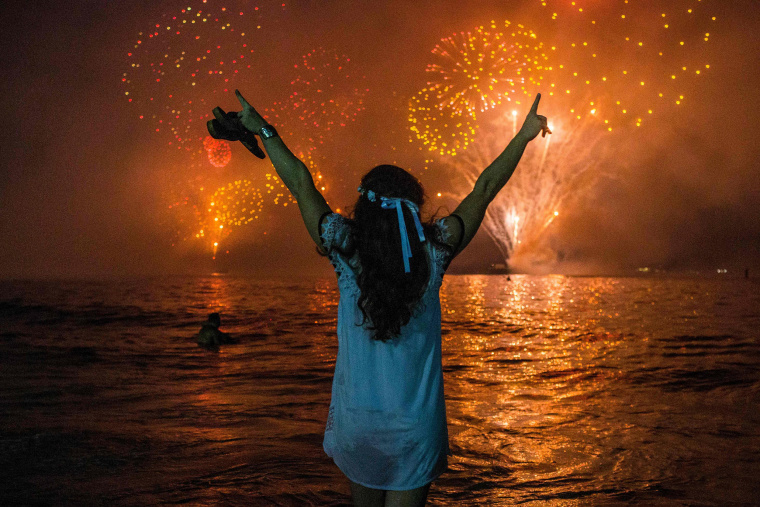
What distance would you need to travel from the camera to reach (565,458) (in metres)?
5.72

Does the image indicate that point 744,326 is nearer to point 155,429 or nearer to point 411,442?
point 155,429

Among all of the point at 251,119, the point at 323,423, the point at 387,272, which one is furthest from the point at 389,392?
the point at 323,423

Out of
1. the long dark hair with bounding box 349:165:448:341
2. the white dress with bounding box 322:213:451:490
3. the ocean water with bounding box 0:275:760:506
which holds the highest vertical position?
the long dark hair with bounding box 349:165:448:341

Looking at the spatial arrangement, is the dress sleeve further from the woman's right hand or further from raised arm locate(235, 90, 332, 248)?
the woman's right hand

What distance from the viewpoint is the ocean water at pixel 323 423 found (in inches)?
194

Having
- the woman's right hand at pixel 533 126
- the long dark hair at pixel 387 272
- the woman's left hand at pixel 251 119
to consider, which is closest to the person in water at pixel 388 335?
the long dark hair at pixel 387 272

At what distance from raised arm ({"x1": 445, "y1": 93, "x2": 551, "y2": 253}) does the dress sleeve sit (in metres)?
0.39

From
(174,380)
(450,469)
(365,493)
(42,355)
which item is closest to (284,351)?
(174,380)

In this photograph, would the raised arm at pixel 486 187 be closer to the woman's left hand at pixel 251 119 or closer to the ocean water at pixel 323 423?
the woman's left hand at pixel 251 119

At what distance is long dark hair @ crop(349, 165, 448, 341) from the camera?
7.06 ft

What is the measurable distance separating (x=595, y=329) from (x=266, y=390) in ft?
41.2

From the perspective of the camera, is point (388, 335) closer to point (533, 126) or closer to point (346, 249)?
point (346, 249)

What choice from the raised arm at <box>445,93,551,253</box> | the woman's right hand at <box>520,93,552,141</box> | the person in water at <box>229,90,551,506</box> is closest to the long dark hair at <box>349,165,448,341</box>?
the person in water at <box>229,90,551,506</box>

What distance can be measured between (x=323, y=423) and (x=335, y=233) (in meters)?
5.64
